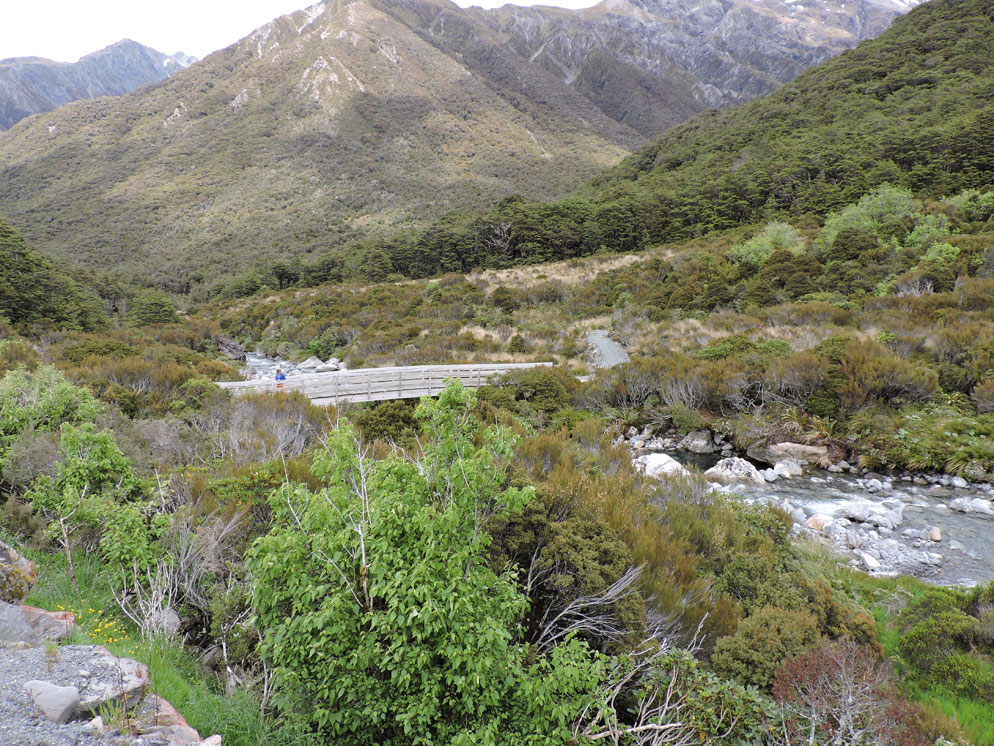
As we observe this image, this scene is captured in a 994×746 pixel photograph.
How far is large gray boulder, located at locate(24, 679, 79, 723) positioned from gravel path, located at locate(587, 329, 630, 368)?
44.2ft

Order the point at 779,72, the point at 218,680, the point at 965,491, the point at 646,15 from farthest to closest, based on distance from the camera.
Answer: the point at 646,15 → the point at 779,72 → the point at 965,491 → the point at 218,680

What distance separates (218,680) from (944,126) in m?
39.6

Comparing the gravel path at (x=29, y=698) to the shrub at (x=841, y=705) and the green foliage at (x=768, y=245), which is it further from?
the green foliage at (x=768, y=245)

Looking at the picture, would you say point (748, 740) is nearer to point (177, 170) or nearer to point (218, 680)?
point (218, 680)

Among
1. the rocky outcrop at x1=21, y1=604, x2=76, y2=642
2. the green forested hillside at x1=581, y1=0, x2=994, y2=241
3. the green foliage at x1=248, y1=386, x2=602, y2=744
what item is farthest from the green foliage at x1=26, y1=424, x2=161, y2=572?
the green forested hillside at x1=581, y1=0, x2=994, y2=241

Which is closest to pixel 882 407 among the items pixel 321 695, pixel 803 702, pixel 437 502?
pixel 803 702

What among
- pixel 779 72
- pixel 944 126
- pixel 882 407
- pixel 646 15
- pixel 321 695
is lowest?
pixel 882 407

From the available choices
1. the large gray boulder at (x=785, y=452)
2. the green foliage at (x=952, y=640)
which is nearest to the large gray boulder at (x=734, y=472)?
the large gray boulder at (x=785, y=452)

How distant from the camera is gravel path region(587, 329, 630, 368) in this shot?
15193 mm

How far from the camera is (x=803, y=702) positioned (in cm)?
284

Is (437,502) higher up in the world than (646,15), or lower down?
lower down

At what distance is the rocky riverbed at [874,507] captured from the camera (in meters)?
6.07

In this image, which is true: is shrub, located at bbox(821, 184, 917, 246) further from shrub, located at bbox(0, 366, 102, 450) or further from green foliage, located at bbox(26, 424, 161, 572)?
shrub, located at bbox(0, 366, 102, 450)

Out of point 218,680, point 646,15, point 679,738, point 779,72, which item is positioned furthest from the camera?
point 646,15
